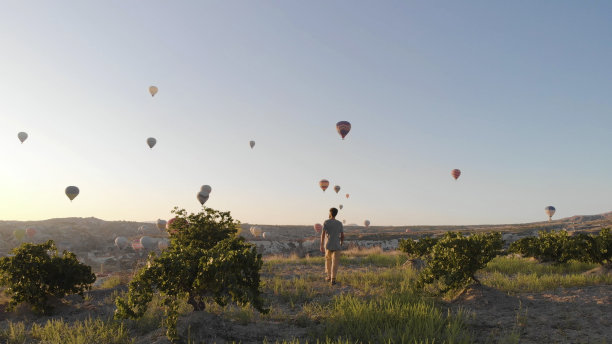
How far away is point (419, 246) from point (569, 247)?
500cm

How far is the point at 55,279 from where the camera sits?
8.88m

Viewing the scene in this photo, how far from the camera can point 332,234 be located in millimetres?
11102

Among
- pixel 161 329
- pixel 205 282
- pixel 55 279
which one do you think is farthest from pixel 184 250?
pixel 55 279

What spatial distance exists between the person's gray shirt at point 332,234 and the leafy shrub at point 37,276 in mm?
6910

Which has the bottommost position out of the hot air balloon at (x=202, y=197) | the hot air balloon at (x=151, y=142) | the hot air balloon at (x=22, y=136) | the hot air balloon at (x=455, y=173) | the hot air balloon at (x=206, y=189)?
the hot air balloon at (x=202, y=197)

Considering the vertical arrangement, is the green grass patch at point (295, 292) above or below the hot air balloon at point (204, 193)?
below

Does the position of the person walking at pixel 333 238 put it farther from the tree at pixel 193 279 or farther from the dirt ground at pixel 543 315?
the tree at pixel 193 279

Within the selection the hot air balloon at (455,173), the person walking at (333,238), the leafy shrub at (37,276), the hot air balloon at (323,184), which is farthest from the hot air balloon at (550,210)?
the leafy shrub at (37,276)

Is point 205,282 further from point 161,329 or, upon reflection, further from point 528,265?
point 528,265

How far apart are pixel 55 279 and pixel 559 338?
10938mm

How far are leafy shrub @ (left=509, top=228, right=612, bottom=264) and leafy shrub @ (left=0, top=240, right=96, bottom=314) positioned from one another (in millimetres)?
15384

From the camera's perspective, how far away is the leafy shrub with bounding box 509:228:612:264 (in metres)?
11.4

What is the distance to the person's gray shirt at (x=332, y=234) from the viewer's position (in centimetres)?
1109

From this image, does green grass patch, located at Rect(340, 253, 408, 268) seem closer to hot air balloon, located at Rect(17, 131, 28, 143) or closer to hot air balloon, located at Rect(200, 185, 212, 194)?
hot air balloon, located at Rect(200, 185, 212, 194)
